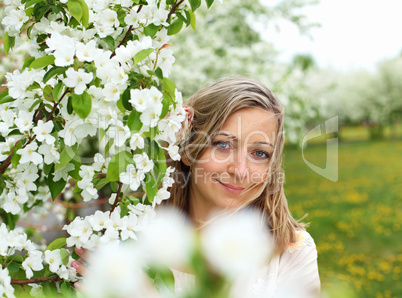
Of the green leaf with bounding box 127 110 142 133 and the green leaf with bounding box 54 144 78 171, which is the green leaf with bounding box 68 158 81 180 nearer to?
the green leaf with bounding box 54 144 78 171

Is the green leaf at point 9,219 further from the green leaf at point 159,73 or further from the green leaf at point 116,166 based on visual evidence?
the green leaf at point 159,73

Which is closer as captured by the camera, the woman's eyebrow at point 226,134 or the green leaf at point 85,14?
the green leaf at point 85,14

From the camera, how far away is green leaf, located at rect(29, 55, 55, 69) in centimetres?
119

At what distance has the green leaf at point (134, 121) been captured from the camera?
117cm

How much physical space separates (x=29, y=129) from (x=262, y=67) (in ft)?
17.0

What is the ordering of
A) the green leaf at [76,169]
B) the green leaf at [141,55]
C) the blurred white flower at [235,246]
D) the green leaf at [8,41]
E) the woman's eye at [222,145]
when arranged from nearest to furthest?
the blurred white flower at [235,246] → the green leaf at [141,55] → the green leaf at [76,169] → the green leaf at [8,41] → the woman's eye at [222,145]

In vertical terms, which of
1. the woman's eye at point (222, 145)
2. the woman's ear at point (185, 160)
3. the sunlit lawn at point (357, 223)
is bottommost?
the sunlit lawn at point (357, 223)

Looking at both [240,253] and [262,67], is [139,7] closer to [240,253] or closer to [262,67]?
[240,253]

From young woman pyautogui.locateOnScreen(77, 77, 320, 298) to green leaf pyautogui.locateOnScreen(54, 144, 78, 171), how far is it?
727 mm

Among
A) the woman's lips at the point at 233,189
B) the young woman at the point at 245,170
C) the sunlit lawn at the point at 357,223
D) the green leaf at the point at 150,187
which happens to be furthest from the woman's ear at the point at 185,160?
the sunlit lawn at the point at 357,223

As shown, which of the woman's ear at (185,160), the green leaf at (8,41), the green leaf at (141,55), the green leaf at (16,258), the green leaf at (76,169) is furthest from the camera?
the woman's ear at (185,160)

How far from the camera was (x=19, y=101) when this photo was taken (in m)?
1.33

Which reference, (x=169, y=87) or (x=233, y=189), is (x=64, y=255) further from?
(x=233, y=189)

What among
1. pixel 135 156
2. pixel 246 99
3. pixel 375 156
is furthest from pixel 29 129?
pixel 375 156
